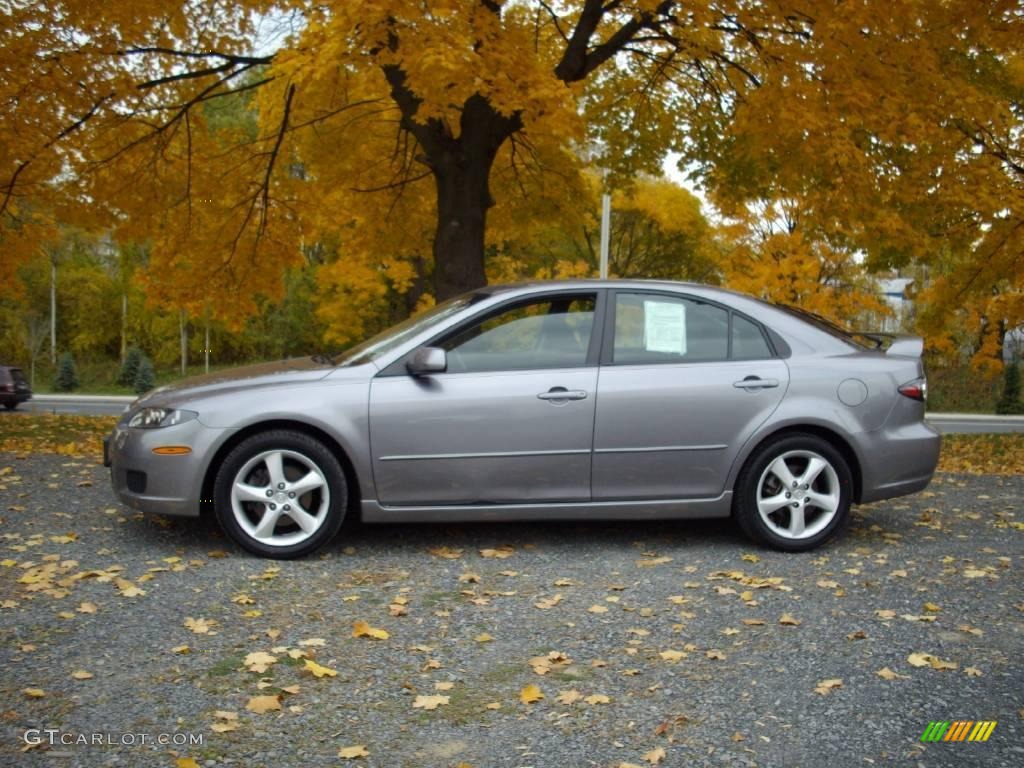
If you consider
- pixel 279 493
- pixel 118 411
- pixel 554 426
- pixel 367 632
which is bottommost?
pixel 367 632

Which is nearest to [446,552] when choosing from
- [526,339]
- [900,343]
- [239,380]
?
[526,339]

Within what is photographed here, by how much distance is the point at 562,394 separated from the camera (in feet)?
18.9

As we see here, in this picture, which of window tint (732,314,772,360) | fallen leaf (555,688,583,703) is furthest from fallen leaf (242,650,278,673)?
window tint (732,314,772,360)

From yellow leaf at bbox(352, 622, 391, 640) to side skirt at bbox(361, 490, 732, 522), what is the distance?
127 centimetres

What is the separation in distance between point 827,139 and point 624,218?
25.9m

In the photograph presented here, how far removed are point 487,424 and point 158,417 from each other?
1777 mm

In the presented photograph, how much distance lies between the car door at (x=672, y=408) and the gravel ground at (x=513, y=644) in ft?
1.48

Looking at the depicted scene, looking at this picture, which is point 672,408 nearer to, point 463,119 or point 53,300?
point 463,119

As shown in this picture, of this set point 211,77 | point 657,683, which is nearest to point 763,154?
point 211,77

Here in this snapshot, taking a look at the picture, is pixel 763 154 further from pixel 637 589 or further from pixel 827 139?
pixel 637 589

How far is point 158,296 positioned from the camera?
14516 mm

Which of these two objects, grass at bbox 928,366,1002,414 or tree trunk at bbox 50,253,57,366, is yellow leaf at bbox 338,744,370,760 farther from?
tree trunk at bbox 50,253,57,366

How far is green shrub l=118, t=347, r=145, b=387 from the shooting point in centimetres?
4201

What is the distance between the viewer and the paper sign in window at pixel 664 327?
19.8 ft
